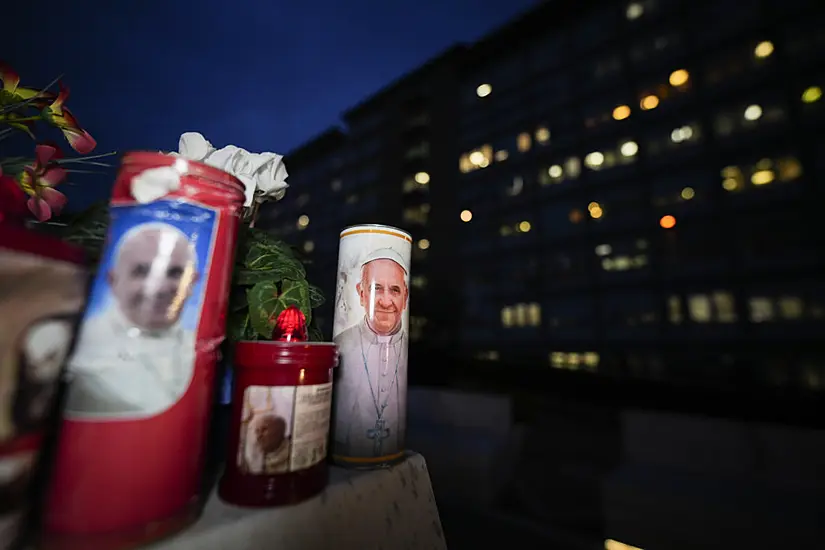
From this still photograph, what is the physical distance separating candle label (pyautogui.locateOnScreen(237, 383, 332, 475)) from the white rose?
40 centimetres

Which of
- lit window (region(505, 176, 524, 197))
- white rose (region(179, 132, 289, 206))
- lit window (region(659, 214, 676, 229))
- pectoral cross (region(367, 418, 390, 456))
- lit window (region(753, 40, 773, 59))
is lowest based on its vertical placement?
A: pectoral cross (region(367, 418, 390, 456))

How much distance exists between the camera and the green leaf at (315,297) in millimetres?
945

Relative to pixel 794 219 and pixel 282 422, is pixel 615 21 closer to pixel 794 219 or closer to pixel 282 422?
pixel 794 219

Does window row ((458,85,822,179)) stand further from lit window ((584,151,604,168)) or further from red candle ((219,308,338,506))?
red candle ((219,308,338,506))

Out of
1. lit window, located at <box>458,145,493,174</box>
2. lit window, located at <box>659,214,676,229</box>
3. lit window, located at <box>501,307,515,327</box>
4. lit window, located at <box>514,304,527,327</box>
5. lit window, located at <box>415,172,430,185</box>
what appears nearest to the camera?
lit window, located at <box>659,214,676,229</box>

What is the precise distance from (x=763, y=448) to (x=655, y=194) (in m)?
12.2

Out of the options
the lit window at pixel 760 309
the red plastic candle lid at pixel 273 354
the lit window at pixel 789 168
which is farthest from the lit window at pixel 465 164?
the red plastic candle lid at pixel 273 354

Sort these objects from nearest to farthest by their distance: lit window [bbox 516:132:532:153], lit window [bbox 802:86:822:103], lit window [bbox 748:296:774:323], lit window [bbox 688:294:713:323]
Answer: lit window [bbox 802:86:822:103]
lit window [bbox 748:296:774:323]
lit window [bbox 688:294:713:323]
lit window [bbox 516:132:532:153]

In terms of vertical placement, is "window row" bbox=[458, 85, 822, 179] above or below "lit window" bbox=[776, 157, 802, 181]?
above

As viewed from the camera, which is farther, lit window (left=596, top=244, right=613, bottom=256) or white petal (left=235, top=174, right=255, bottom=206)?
lit window (left=596, top=244, right=613, bottom=256)

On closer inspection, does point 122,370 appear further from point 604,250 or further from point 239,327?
point 604,250

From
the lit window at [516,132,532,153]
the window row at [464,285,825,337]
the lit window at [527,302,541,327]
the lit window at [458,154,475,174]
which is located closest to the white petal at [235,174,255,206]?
the window row at [464,285,825,337]

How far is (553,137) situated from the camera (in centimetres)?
1511

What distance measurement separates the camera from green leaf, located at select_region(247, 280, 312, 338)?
79 centimetres
